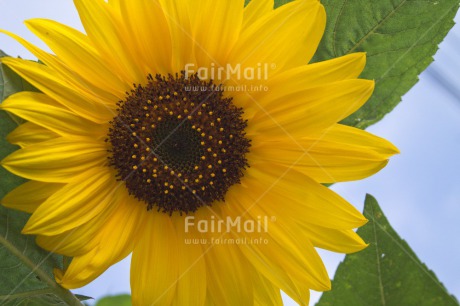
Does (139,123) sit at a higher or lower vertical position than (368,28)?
lower

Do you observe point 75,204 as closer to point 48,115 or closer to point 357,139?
point 48,115

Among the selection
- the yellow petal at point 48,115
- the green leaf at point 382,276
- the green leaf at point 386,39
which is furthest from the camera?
the green leaf at point 386,39

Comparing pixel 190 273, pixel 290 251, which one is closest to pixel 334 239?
pixel 290 251

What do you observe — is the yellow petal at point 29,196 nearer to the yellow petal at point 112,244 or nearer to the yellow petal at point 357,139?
the yellow petal at point 112,244

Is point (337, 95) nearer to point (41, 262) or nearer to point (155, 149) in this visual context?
point (155, 149)

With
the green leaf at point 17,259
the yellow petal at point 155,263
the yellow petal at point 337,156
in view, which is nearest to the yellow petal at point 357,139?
the yellow petal at point 337,156

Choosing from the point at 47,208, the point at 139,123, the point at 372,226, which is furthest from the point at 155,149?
the point at 372,226

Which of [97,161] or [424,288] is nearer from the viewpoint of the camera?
[424,288]
